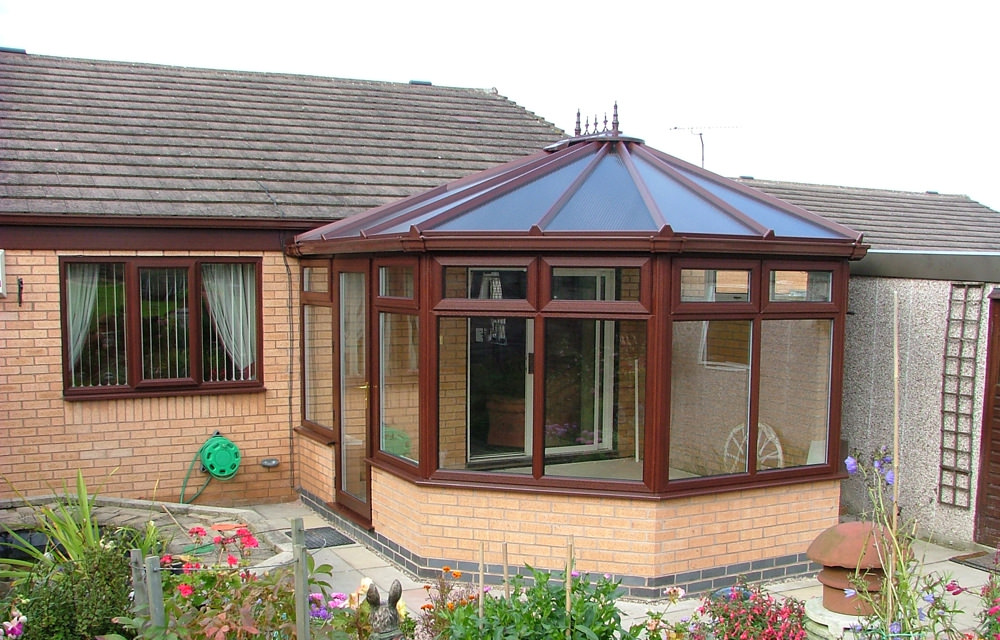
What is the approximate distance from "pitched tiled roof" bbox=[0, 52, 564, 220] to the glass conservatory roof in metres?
1.67

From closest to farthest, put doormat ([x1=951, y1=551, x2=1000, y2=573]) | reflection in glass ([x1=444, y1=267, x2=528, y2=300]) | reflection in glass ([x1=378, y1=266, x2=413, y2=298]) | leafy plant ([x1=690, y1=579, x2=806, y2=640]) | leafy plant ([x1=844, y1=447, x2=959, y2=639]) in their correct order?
leafy plant ([x1=844, y1=447, x2=959, y2=639]), leafy plant ([x1=690, y1=579, x2=806, y2=640]), reflection in glass ([x1=444, y1=267, x2=528, y2=300]), reflection in glass ([x1=378, y1=266, x2=413, y2=298]), doormat ([x1=951, y1=551, x2=1000, y2=573])

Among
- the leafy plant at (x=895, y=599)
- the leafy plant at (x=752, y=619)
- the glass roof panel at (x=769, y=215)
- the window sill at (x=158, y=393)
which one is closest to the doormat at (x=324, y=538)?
the window sill at (x=158, y=393)

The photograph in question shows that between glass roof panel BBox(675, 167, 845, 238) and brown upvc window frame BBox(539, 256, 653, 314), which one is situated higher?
glass roof panel BBox(675, 167, 845, 238)

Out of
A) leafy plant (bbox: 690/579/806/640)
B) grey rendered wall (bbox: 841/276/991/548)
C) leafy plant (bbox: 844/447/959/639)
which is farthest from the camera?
grey rendered wall (bbox: 841/276/991/548)

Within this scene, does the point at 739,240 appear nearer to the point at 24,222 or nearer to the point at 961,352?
the point at 961,352

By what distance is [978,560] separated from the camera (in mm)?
6855

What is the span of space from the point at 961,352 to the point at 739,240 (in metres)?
2.50

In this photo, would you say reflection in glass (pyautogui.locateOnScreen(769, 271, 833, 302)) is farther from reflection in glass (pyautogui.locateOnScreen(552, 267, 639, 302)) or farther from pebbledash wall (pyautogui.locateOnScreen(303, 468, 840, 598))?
pebbledash wall (pyautogui.locateOnScreen(303, 468, 840, 598))

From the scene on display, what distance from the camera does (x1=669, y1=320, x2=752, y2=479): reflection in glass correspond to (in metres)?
6.29

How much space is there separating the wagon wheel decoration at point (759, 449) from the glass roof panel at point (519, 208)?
219 cm

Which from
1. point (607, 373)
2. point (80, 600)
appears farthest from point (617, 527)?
point (80, 600)

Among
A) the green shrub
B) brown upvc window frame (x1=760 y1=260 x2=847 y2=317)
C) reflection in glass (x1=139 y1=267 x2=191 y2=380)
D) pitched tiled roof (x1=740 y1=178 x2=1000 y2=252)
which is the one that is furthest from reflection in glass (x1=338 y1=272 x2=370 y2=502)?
pitched tiled roof (x1=740 y1=178 x2=1000 y2=252)

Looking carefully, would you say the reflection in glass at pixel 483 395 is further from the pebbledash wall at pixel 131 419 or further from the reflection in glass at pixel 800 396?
the pebbledash wall at pixel 131 419

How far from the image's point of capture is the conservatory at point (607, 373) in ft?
19.8
